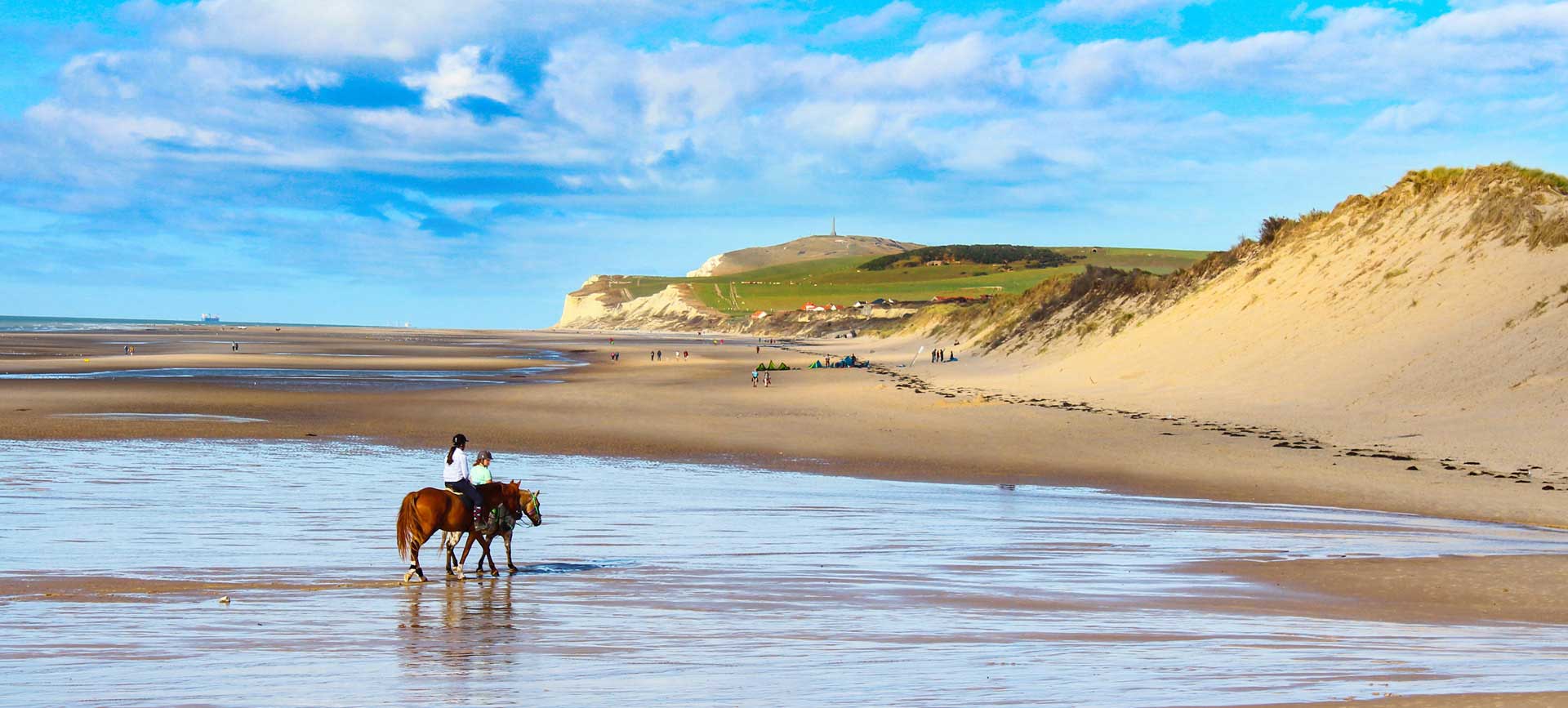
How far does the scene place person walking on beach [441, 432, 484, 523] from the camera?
1423 cm

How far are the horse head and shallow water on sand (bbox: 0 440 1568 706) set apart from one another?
1.95 feet

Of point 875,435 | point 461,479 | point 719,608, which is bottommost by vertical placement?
point 719,608

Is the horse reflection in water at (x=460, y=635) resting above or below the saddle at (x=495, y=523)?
below

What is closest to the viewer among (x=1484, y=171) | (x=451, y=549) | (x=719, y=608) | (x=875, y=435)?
(x=719, y=608)

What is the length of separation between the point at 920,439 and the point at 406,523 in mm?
20775

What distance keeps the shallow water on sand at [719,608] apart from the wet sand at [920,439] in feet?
4.24

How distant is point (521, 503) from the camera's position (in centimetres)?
1503

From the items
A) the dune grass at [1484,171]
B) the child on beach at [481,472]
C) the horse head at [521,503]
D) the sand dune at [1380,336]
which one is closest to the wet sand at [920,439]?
the sand dune at [1380,336]

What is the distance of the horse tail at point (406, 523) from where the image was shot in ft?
44.7

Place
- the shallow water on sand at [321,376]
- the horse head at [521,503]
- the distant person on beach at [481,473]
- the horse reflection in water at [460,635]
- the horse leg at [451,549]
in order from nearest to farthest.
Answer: the horse reflection in water at [460,635]
the horse leg at [451,549]
the horse head at [521,503]
the distant person on beach at [481,473]
the shallow water on sand at [321,376]

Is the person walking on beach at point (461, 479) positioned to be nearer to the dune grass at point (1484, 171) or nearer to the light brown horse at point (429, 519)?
the light brown horse at point (429, 519)

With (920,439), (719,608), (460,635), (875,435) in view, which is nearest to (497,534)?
(719,608)

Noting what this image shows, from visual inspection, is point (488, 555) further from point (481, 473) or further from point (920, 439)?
point (920, 439)

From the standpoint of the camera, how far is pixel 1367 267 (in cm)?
4838
